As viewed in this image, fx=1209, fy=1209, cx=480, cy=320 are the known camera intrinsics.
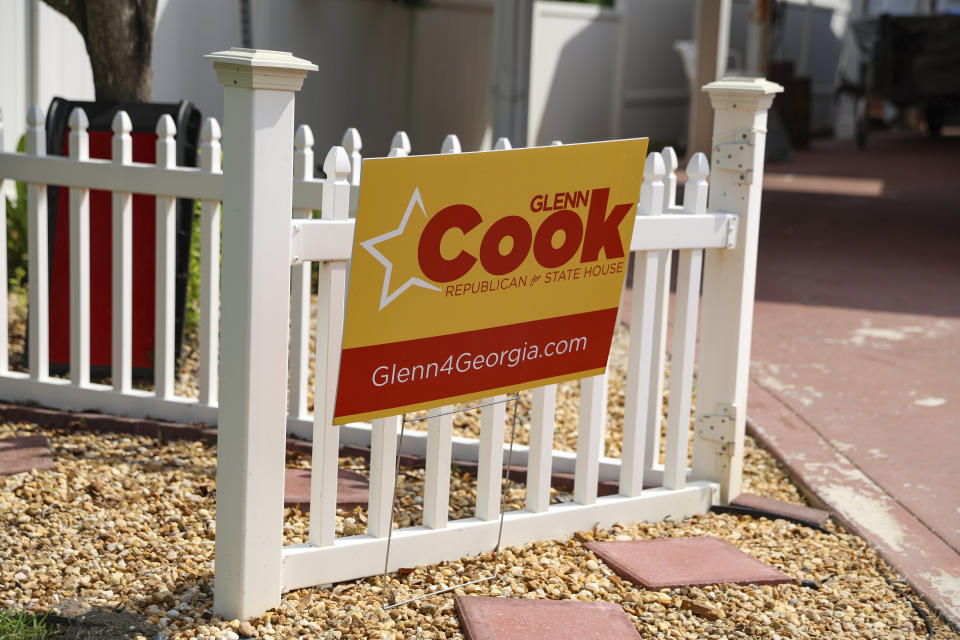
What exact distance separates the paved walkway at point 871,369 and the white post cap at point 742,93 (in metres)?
1.35

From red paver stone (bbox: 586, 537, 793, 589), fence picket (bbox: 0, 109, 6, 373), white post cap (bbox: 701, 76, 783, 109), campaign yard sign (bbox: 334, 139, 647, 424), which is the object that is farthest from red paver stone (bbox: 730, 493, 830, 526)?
fence picket (bbox: 0, 109, 6, 373)

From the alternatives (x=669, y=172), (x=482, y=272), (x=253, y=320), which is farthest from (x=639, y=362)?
(x=253, y=320)

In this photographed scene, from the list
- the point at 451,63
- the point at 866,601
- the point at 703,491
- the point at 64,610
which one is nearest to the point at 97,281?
the point at 64,610

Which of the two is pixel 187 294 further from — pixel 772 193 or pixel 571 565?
pixel 772 193

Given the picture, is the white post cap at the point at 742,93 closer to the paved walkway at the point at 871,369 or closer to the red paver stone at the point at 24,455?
the paved walkway at the point at 871,369

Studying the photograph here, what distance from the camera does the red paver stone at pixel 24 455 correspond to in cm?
380

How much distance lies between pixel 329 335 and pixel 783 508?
1.78 meters

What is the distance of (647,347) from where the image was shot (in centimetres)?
371

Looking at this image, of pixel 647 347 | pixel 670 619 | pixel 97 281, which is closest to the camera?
pixel 670 619

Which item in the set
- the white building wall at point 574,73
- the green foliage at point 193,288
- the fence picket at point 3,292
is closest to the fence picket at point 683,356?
the green foliage at point 193,288

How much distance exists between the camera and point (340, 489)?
12.4 ft

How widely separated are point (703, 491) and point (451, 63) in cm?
926

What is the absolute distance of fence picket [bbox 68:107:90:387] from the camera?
4.32 m

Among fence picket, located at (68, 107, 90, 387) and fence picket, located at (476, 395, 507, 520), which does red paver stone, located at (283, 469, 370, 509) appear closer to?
fence picket, located at (476, 395, 507, 520)
